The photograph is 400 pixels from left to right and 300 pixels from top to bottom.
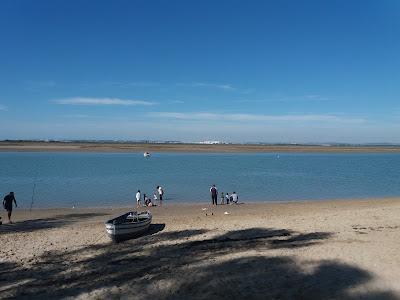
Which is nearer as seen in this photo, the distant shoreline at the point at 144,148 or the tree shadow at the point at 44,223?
the tree shadow at the point at 44,223

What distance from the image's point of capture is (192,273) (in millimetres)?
12391

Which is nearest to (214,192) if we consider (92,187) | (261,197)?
(261,197)

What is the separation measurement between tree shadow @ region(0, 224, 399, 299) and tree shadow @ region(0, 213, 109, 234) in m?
5.52

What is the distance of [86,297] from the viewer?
1115 centimetres

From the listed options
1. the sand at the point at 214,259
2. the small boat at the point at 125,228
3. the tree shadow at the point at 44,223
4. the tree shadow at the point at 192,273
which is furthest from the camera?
the tree shadow at the point at 44,223

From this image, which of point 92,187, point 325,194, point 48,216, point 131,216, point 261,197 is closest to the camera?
point 131,216

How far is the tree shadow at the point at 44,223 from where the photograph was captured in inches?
820

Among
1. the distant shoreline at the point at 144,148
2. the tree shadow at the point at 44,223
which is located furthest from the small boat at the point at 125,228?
the distant shoreline at the point at 144,148

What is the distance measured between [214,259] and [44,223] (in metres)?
12.0

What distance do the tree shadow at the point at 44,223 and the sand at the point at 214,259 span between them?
0.30 feet

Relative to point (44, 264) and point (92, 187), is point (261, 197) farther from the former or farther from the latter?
point (44, 264)

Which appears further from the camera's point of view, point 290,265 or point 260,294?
point 290,265

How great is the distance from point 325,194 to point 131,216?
2176cm

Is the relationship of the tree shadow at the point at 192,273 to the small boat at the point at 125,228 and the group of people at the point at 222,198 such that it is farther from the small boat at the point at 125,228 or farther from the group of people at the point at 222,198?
the group of people at the point at 222,198
